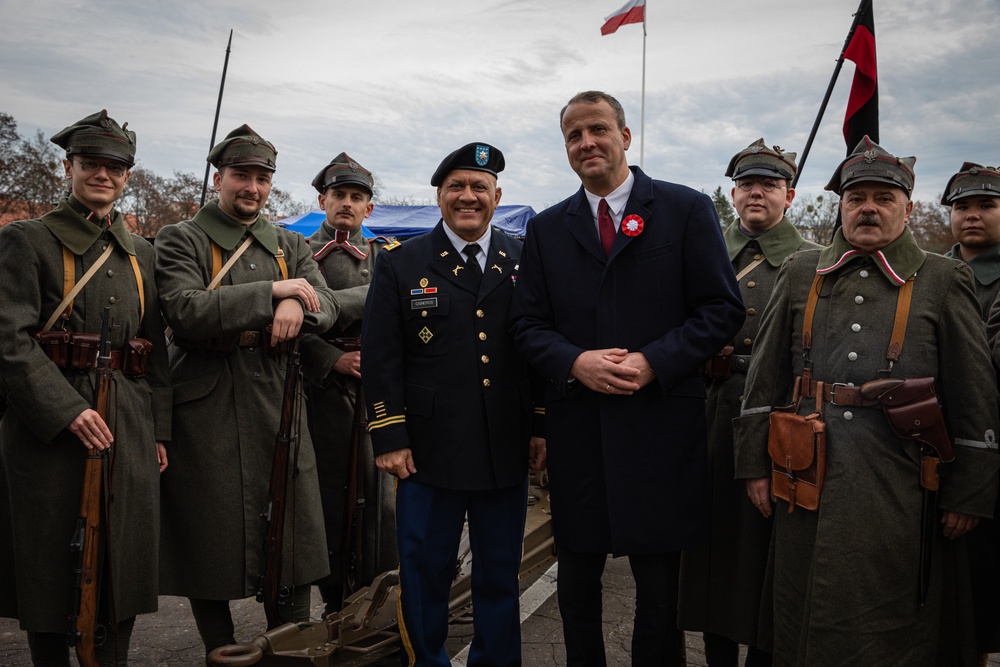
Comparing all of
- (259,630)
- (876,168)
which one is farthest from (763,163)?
(259,630)

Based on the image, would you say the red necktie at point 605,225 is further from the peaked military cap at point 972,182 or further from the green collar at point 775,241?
the peaked military cap at point 972,182

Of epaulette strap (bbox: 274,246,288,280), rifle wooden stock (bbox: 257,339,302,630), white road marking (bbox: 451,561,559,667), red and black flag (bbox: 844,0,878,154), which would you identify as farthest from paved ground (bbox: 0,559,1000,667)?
red and black flag (bbox: 844,0,878,154)

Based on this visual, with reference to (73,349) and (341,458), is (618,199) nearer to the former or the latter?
(341,458)

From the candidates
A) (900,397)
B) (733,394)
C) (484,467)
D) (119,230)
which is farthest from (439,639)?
(119,230)

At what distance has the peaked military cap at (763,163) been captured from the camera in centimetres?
353

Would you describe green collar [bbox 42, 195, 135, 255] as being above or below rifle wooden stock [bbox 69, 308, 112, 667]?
above

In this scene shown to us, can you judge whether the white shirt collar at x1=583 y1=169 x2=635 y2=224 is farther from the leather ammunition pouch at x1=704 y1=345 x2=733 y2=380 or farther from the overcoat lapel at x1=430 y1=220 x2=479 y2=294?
the leather ammunition pouch at x1=704 y1=345 x2=733 y2=380

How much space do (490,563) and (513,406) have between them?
64 centimetres

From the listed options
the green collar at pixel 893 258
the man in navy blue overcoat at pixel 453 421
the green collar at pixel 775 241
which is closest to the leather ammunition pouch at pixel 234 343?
the man in navy blue overcoat at pixel 453 421

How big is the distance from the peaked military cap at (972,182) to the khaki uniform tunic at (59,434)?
12.9ft

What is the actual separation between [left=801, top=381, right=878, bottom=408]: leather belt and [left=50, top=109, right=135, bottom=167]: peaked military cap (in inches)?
117

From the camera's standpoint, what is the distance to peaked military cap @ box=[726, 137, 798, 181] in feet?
11.6

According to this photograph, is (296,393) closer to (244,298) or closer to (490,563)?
(244,298)

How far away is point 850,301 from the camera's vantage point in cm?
270
